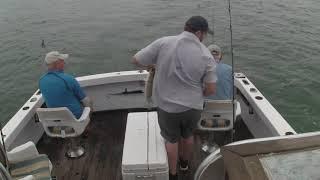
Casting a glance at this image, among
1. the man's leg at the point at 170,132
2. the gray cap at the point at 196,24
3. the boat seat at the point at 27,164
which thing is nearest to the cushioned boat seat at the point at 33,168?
the boat seat at the point at 27,164

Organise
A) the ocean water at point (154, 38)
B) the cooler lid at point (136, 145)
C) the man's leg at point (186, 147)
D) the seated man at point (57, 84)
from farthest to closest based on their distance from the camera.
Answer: the ocean water at point (154, 38) < the seated man at point (57, 84) < the man's leg at point (186, 147) < the cooler lid at point (136, 145)

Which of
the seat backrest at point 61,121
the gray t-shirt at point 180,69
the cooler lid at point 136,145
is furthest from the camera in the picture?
the seat backrest at point 61,121

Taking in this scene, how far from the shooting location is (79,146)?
4.58 meters

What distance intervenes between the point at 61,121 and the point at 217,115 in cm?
153

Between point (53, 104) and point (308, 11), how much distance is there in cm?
1164

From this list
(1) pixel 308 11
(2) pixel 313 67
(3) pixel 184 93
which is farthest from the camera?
(1) pixel 308 11

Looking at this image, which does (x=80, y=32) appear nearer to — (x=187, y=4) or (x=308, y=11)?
(x=187, y=4)

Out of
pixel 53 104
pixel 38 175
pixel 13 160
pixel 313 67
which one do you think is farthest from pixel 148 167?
pixel 313 67

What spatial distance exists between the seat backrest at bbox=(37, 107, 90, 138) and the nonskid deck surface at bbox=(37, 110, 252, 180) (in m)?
0.44

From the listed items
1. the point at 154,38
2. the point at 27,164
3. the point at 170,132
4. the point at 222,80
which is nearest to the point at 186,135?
the point at 170,132

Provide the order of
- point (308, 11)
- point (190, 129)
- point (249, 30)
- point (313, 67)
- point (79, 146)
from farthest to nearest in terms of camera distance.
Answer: point (308, 11) < point (249, 30) < point (313, 67) < point (79, 146) < point (190, 129)

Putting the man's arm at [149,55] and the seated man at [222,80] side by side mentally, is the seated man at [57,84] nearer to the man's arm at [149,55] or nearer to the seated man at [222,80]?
the man's arm at [149,55]

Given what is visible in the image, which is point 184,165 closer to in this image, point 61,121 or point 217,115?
point 217,115

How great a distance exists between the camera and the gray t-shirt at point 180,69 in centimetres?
307
